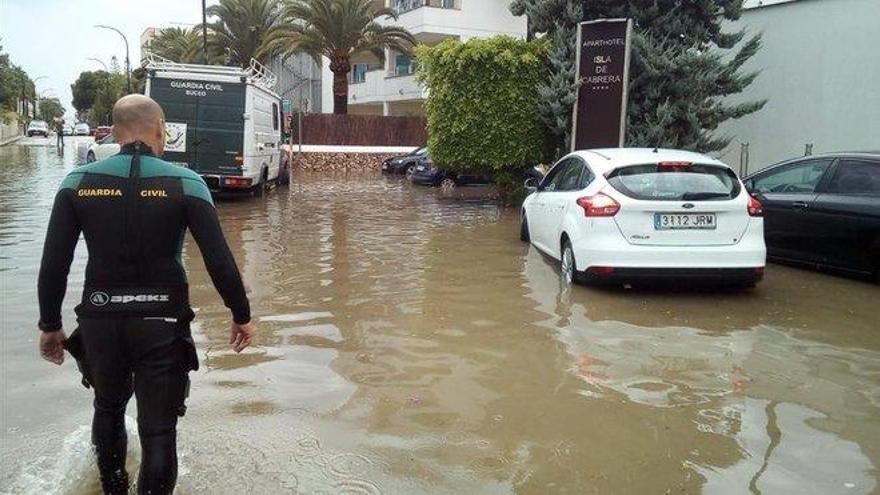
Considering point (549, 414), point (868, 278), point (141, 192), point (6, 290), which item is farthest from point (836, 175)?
point (6, 290)

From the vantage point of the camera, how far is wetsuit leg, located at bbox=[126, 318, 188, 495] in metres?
3.04

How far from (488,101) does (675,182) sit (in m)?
8.95

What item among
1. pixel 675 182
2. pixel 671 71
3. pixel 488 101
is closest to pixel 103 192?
pixel 675 182

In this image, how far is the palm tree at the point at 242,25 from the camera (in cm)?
3984

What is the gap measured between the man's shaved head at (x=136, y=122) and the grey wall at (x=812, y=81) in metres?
13.1

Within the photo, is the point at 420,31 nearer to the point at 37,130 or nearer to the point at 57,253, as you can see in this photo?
the point at 57,253

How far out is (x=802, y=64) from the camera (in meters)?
14.5

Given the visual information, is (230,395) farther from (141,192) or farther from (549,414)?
(141,192)

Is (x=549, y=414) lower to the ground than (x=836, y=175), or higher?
lower

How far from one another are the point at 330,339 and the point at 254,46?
3738 cm

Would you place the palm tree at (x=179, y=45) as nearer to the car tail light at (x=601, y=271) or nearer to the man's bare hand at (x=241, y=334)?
the car tail light at (x=601, y=271)

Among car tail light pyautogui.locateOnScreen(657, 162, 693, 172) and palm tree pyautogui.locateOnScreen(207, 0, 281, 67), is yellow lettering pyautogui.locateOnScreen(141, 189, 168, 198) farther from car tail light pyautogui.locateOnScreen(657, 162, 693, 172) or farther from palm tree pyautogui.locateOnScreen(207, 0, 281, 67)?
palm tree pyautogui.locateOnScreen(207, 0, 281, 67)

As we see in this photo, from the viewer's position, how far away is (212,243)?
10.2 feet

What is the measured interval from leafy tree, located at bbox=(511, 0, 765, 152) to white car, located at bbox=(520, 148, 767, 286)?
7.30 m
